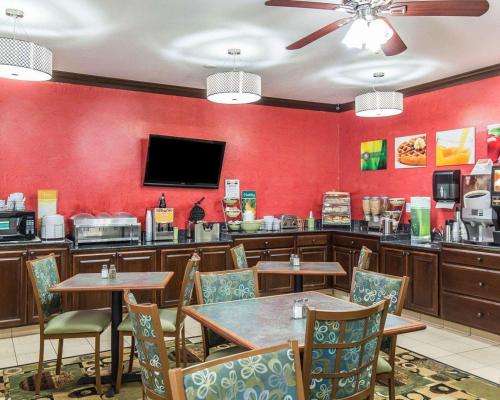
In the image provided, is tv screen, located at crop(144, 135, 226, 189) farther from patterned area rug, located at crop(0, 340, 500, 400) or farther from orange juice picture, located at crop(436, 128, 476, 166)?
orange juice picture, located at crop(436, 128, 476, 166)

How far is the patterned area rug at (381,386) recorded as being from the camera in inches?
131

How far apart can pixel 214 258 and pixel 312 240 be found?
1.55 metres

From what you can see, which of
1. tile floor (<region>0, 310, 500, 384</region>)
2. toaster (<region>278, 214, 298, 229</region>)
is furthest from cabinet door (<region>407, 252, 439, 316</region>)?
toaster (<region>278, 214, 298, 229</region>)

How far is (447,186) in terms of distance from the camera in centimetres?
542

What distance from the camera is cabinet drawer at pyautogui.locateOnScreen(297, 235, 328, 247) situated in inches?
252

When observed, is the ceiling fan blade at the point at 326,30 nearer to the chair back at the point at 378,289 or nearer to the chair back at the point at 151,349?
the chair back at the point at 378,289

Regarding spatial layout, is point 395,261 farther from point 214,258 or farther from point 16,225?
point 16,225

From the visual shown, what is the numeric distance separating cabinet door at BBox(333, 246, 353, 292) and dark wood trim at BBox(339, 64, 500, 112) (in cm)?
229

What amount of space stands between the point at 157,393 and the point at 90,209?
367 cm

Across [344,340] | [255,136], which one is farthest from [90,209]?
[344,340]

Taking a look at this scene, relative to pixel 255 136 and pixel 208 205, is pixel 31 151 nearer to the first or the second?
pixel 208 205

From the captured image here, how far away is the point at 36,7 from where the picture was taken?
3.52 metres

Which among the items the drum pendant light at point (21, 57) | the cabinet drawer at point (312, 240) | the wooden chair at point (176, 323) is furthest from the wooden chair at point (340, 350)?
the cabinet drawer at point (312, 240)

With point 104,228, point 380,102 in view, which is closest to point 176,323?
point 104,228
